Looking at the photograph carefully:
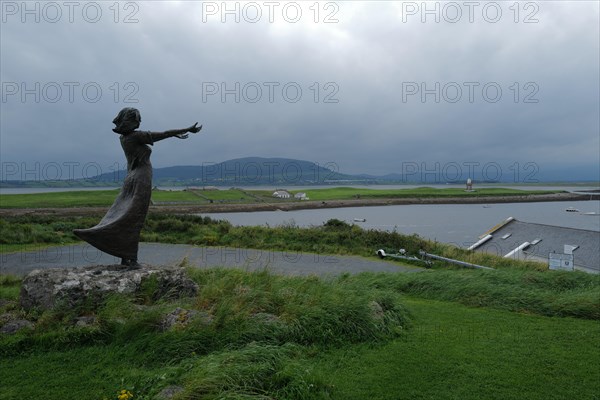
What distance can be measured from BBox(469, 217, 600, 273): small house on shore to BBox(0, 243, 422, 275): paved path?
17.4ft

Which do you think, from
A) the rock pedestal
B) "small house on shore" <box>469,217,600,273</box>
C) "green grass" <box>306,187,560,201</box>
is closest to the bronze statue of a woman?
the rock pedestal

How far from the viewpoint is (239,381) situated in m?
4.46

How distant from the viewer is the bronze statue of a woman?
754cm

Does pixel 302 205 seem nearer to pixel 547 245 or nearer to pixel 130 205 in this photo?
pixel 547 245

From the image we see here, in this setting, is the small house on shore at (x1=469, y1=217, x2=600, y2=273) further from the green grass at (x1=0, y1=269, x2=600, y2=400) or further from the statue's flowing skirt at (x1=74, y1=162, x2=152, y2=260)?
the statue's flowing skirt at (x1=74, y1=162, x2=152, y2=260)

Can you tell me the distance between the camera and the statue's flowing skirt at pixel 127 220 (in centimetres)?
744

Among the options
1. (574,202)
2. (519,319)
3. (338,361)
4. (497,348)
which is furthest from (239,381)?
(574,202)

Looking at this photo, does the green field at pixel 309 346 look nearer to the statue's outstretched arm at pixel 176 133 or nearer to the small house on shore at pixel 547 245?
the statue's outstretched arm at pixel 176 133

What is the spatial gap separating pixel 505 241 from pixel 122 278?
19710mm

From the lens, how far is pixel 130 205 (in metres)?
7.66

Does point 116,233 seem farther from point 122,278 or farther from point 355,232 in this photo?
point 355,232

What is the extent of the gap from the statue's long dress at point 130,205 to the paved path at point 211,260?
626 cm

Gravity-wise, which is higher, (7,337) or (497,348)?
(7,337)

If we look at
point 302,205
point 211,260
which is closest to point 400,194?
point 302,205
